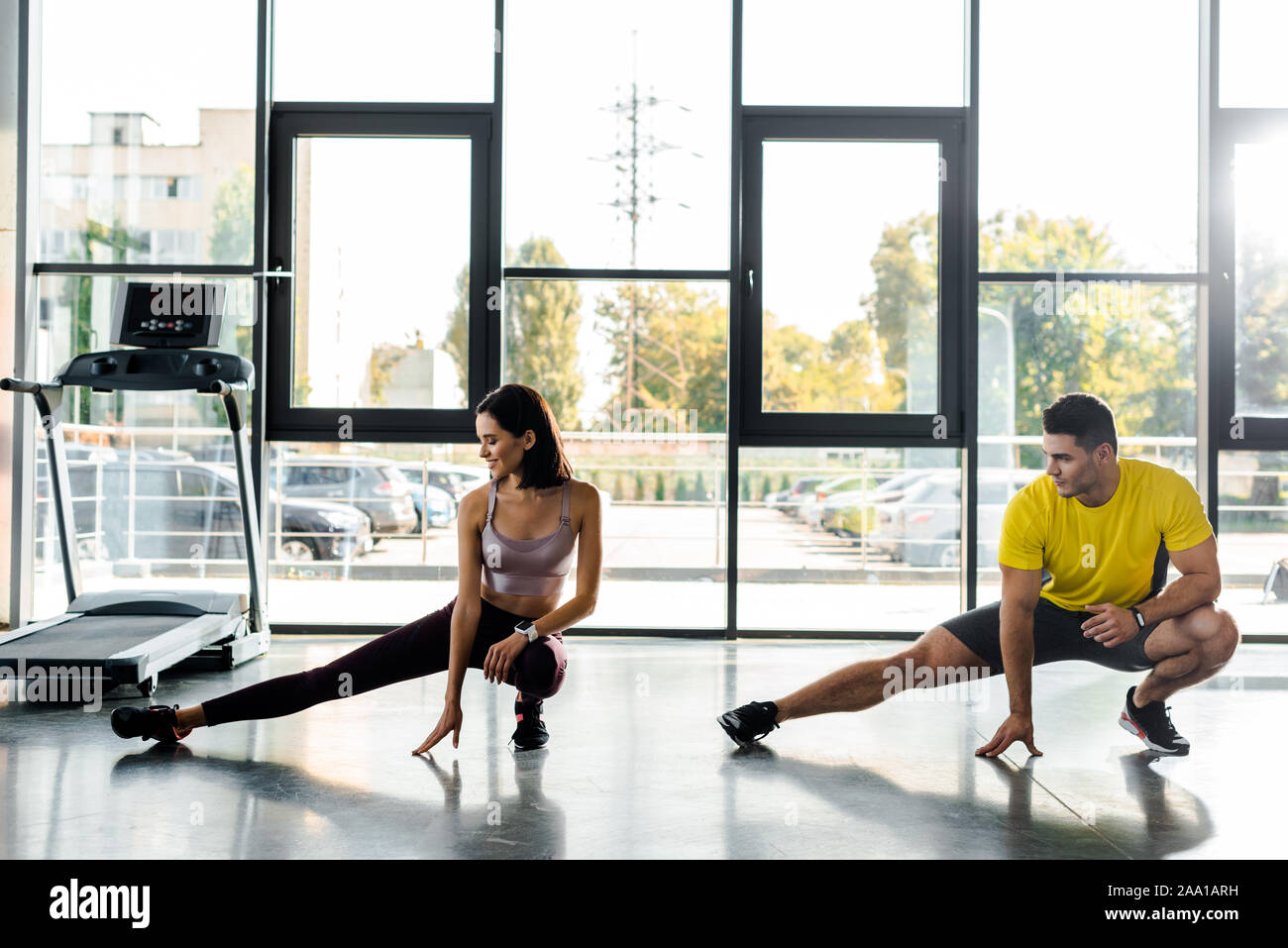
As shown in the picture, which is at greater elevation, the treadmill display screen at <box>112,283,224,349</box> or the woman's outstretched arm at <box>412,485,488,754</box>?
the treadmill display screen at <box>112,283,224,349</box>

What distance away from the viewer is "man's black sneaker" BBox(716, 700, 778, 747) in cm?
285

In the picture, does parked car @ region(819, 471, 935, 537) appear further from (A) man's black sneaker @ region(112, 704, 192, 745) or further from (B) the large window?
(A) man's black sneaker @ region(112, 704, 192, 745)

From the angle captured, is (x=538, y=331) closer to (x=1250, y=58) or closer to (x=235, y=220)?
(x=235, y=220)

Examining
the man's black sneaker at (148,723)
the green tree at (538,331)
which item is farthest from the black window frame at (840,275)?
the man's black sneaker at (148,723)

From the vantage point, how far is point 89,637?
357 cm

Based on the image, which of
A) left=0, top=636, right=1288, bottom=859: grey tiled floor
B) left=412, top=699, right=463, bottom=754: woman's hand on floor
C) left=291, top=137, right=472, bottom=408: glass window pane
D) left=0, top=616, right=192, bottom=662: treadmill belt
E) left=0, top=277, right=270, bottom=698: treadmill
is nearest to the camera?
left=0, top=636, right=1288, bottom=859: grey tiled floor

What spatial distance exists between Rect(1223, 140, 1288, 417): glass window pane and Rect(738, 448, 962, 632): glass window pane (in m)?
1.26

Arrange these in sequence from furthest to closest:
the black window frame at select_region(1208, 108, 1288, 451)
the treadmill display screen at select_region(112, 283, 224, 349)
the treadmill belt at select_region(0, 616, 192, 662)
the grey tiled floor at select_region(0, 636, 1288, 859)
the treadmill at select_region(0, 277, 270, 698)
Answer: the black window frame at select_region(1208, 108, 1288, 451) < the treadmill display screen at select_region(112, 283, 224, 349) < the treadmill at select_region(0, 277, 270, 698) < the treadmill belt at select_region(0, 616, 192, 662) < the grey tiled floor at select_region(0, 636, 1288, 859)

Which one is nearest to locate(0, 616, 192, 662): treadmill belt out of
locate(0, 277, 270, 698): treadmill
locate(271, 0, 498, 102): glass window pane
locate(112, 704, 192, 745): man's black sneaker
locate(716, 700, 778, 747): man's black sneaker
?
locate(0, 277, 270, 698): treadmill

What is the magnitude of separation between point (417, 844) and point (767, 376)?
9.84 feet

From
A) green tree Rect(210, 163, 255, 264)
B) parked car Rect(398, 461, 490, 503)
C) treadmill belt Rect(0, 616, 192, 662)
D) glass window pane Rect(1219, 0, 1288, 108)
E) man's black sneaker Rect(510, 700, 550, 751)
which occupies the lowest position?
man's black sneaker Rect(510, 700, 550, 751)

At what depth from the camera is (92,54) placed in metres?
4.72

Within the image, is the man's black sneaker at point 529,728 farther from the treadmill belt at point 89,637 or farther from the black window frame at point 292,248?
the black window frame at point 292,248
